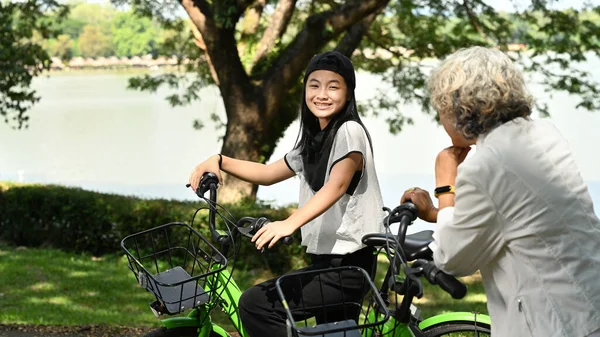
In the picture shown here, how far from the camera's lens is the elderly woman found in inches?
97.4

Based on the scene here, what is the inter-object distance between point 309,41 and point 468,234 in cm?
891

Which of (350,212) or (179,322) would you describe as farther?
(179,322)

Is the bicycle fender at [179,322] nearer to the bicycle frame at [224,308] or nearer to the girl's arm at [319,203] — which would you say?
the bicycle frame at [224,308]

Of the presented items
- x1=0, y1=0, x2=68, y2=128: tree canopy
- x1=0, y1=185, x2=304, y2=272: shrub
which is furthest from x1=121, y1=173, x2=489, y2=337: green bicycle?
x1=0, y1=0, x2=68, y2=128: tree canopy

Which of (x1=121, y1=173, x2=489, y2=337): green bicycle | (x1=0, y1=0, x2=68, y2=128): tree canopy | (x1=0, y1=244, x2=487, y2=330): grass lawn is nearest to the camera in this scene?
(x1=121, y1=173, x2=489, y2=337): green bicycle

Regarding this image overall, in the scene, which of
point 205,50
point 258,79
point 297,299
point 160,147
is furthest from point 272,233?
point 160,147

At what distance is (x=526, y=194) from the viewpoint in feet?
8.11

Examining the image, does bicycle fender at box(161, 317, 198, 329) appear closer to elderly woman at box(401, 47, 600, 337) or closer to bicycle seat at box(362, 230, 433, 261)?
bicycle seat at box(362, 230, 433, 261)

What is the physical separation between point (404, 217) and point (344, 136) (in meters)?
0.77

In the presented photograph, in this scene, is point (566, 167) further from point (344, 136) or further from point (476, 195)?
point (344, 136)

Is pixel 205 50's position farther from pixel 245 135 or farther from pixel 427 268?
pixel 427 268

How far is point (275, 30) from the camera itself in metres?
12.3

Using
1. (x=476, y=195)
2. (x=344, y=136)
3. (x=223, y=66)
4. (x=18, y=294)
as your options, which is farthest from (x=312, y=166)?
(x=223, y=66)

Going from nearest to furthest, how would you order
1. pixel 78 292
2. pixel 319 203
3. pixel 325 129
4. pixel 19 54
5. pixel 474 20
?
1. pixel 319 203
2. pixel 325 129
3. pixel 78 292
4. pixel 19 54
5. pixel 474 20
